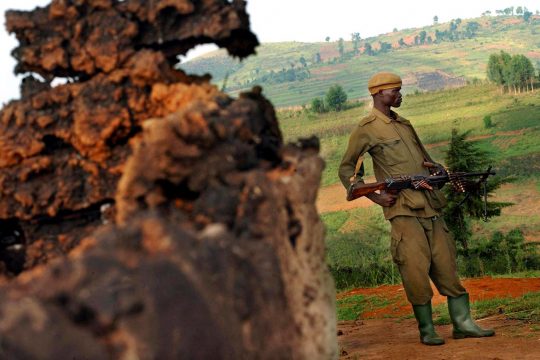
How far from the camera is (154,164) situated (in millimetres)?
3752

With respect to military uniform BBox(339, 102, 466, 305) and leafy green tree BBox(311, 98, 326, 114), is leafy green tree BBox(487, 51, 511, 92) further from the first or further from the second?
military uniform BBox(339, 102, 466, 305)

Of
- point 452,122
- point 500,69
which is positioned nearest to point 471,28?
point 500,69

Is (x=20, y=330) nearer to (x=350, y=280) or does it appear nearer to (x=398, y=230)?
(x=398, y=230)

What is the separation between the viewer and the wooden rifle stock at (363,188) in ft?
27.0

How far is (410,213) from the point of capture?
8.25m

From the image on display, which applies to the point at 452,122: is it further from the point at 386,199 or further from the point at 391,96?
the point at 386,199

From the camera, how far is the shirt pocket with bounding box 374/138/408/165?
839 cm

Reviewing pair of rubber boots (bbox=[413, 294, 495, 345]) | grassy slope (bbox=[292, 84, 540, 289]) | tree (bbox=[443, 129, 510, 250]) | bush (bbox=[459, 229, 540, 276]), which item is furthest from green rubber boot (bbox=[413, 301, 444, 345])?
grassy slope (bbox=[292, 84, 540, 289])

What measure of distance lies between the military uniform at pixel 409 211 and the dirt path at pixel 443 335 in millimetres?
575

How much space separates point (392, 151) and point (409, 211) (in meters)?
0.60

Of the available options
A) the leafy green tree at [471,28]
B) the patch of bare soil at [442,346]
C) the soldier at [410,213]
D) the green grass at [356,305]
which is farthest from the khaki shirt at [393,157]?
the leafy green tree at [471,28]

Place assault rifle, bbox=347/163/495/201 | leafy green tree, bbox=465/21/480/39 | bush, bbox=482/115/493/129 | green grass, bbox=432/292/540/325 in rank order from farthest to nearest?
leafy green tree, bbox=465/21/480/39 < bush, bbox=482/115/493/129 < green grass, bbox=432/292/540/325 < assault rifle, bbox=347/163/495/201

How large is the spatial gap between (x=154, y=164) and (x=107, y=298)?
933mm

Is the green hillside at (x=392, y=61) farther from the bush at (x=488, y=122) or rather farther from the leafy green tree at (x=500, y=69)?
the bush at (x=488, y=122)
